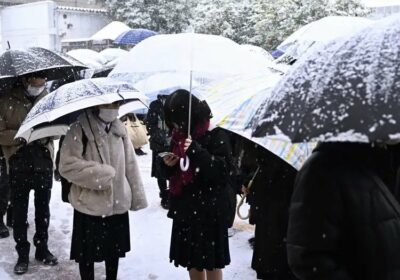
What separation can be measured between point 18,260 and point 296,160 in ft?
11.0

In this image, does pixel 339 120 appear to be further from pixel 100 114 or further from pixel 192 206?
pixel 100 114

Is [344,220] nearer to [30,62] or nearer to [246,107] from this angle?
[246,107]

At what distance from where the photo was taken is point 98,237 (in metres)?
4.18

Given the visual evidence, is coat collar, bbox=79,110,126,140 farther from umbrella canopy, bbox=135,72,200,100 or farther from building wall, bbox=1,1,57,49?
building wall, bbox=1,1,57,49

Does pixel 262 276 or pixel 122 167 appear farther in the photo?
pixel 122 167

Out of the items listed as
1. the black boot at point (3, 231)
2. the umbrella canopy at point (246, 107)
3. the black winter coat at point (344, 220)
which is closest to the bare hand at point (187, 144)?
the umbrella canopy at point (246, 107)

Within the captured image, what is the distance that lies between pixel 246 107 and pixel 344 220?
1.29m

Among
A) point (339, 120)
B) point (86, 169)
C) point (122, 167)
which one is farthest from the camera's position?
point (122, 167)

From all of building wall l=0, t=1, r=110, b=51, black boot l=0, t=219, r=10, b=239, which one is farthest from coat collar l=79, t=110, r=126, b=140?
building wall l=0, t=1, r=110, b=51

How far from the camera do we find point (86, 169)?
3996mm

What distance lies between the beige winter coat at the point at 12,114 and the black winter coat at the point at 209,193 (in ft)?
6.38

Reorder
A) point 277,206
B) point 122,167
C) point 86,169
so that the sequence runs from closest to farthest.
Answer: point 277,206
point 86,169
point 122,167

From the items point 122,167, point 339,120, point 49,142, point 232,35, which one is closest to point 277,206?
point 122,167

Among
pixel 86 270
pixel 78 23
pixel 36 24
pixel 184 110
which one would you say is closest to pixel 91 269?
pixel 86 270
